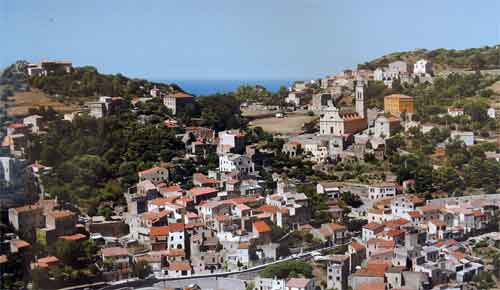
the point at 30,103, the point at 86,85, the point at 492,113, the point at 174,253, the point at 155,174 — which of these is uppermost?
the point at 86,85

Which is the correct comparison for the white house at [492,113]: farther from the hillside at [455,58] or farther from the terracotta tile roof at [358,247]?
the terracotta tile roof at [358,247]

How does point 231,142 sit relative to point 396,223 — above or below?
above

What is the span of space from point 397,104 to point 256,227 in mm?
7103

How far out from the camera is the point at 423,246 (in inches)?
360

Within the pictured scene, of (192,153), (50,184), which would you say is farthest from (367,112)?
(50,184)

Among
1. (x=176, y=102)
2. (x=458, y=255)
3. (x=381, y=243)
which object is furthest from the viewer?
(x=176, y=102)

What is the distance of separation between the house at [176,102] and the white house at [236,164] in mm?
2976

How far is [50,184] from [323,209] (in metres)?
3.44

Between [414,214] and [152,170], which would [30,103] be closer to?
[152,170]

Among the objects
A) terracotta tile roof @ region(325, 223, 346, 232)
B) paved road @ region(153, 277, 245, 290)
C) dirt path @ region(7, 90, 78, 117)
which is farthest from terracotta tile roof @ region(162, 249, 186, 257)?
dirt path @ region(7, 90, 78, 117)

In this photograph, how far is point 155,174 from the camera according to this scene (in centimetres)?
1093

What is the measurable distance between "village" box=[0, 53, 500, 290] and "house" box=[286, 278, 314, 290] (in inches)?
0.5

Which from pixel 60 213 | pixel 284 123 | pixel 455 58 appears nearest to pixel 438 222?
pixel 60 213

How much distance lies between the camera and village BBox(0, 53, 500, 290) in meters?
8.34
